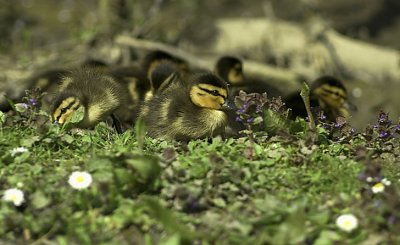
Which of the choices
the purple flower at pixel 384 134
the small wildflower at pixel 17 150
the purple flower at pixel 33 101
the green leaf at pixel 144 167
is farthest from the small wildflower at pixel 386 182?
the purple flower at pixel 33 101

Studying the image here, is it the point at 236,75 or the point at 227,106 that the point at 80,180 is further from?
the point at 236,75

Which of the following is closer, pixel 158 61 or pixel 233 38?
pixel 158 61

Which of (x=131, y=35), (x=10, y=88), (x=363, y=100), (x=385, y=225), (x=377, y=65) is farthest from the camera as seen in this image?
(x=377, y=65)

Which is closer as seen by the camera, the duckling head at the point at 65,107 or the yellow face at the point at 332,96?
the duckling head at the point at 65,107

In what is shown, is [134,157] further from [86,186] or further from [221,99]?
[221,99]

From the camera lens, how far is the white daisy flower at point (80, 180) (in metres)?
3.44

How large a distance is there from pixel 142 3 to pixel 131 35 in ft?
11.4

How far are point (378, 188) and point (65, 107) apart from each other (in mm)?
2106

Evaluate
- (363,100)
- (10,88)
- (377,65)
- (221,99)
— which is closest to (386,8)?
(377,65)

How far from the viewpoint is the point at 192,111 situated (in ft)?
15.0

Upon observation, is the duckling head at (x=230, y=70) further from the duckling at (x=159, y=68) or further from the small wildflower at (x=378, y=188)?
the small wildflower at (x=378, y=188)

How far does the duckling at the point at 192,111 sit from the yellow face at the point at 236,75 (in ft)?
6.90

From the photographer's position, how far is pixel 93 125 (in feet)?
15.8

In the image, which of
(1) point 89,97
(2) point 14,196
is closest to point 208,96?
(1) point 89,97
